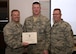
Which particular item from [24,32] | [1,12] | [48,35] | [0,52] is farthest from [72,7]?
[0,52]

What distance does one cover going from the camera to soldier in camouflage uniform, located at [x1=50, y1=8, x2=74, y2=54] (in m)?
3.32

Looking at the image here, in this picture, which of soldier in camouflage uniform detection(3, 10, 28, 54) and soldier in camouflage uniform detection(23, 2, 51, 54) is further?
soldier in camouflage uniform detection(23, 2, 51, 54)

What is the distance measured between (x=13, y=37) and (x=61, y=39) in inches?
36.9

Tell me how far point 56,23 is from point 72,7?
954 millimetres

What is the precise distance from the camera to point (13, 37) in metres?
3.29

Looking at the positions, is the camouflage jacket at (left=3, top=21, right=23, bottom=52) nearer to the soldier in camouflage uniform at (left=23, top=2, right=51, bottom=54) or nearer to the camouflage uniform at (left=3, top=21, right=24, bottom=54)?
the camouflage uniform at (left=3, top=21, right=24, bottom=54)

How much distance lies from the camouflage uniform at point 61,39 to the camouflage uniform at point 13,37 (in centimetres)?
66

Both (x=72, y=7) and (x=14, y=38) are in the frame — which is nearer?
(x=14, y=38)

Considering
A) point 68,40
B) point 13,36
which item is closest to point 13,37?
point 13,36

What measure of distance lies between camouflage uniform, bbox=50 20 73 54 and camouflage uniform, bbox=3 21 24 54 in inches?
26.2

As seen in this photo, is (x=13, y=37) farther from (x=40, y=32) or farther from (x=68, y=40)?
(x=68, y=40)

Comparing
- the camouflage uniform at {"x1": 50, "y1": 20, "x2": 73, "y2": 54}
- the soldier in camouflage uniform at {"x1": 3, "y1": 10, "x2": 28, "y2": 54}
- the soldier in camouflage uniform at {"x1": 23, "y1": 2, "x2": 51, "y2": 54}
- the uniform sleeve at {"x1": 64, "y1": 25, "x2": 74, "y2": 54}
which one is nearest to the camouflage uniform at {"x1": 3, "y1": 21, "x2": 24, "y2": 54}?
the soldier in camouflage uniform at {"x1": 3, "y1": 10, "x2": 28, "y2": 54}

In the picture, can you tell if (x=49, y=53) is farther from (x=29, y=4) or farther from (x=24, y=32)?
(x=29, y=4)

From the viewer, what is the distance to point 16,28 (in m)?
3.34
